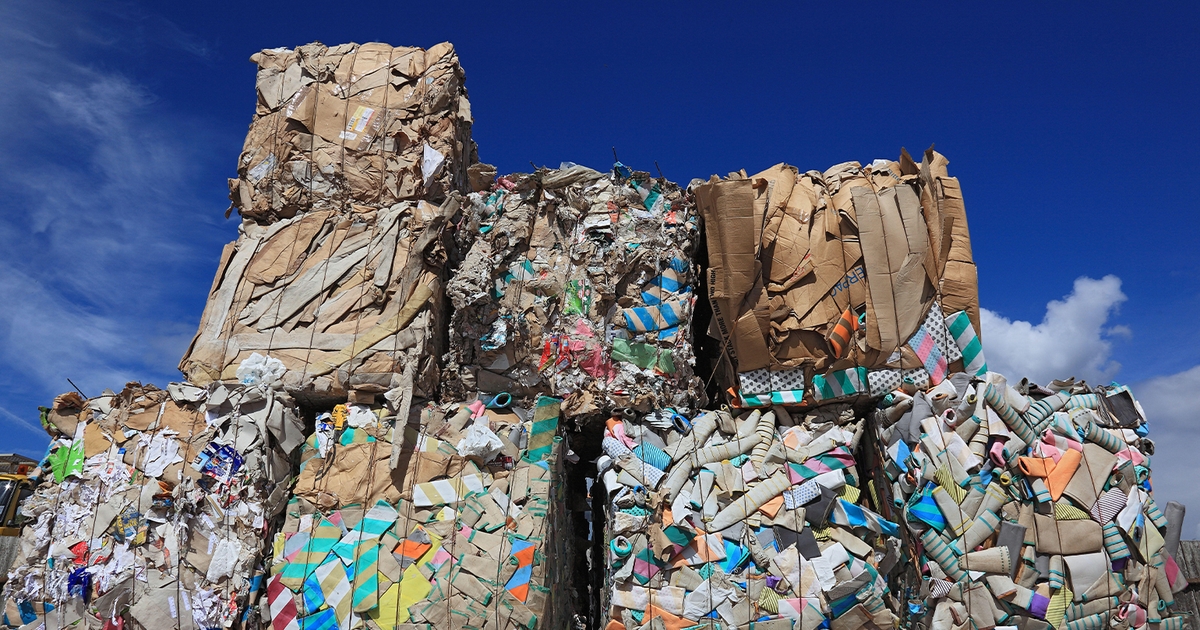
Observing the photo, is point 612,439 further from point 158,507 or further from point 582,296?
point 158,507

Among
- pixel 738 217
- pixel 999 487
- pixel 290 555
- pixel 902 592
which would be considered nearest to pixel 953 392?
pixel 999 487

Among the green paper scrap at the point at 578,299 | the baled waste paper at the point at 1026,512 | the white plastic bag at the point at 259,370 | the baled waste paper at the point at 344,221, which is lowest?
the baled waste paper at the point at 1026,512

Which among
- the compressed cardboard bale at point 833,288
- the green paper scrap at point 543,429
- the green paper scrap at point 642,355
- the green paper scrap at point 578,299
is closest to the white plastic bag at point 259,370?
the green paper scrap at point 543,429

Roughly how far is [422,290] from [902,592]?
79.4 inches

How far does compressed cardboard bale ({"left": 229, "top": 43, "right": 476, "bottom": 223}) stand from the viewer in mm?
3195

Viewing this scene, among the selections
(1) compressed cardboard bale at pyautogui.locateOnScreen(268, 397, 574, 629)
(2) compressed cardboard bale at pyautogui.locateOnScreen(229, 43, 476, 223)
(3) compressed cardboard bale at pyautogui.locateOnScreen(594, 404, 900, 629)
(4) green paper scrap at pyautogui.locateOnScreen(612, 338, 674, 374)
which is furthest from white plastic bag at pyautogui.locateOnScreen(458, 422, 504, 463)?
(2) compressed cardboard bale at pyautogui.locateOnScreen(229, 43, 476, 223)

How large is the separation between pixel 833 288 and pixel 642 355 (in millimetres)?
733

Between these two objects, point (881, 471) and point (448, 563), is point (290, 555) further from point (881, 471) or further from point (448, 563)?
point (881, 471)

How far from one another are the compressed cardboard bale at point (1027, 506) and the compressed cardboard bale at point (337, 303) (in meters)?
1.76

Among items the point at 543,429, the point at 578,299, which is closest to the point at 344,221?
the point at 578,299

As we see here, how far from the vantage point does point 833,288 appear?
2.79 m

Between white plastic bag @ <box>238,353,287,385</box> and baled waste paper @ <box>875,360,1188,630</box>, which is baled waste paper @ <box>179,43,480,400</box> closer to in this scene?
white plastic bag @ <box>238,353,287,385</box>

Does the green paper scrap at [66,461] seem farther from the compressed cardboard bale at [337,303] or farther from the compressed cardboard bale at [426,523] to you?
the compressed cardboard bale at [426,523]

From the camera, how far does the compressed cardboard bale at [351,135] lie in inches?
126
